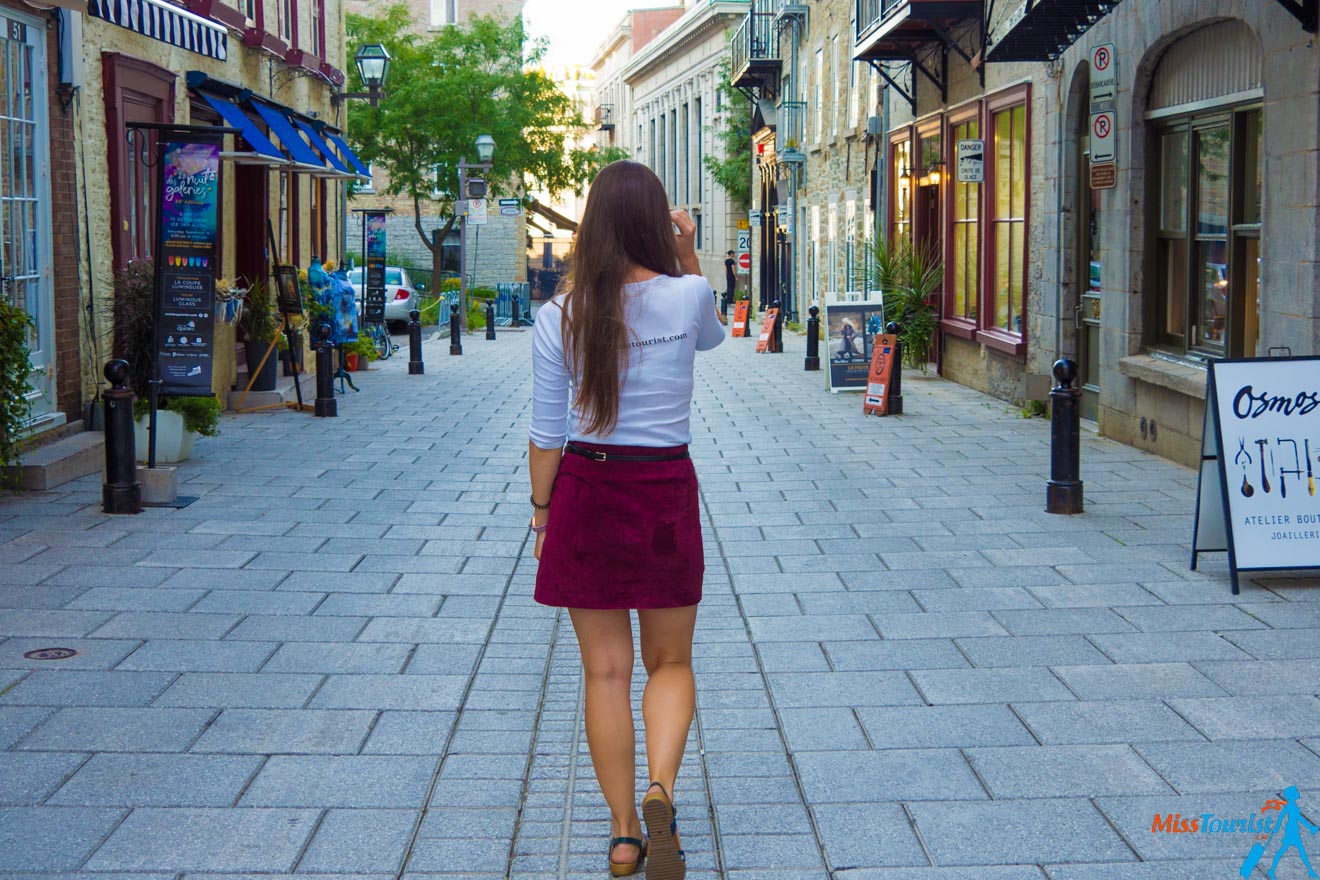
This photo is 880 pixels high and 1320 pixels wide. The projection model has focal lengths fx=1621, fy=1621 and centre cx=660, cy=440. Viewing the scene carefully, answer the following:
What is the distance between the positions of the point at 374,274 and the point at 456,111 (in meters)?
20.4

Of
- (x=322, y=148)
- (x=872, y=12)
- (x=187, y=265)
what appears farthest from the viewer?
(x=872, y=12)

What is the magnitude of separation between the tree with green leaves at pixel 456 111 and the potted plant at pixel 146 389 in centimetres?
3016

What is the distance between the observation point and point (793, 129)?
110 feet

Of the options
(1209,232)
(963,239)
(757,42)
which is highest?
(757,42)

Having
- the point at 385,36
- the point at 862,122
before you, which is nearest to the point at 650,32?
the point at 385,36

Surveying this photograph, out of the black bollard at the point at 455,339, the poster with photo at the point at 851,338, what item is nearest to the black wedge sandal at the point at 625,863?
the poster with photo at the point at 851,338

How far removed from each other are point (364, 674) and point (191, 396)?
5776 mm

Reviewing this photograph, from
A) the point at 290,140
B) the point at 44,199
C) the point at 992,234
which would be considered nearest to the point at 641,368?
the point at 44,199

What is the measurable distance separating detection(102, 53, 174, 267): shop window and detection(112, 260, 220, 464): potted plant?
20.1 inches

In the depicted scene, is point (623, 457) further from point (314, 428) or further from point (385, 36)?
point (385, 36)

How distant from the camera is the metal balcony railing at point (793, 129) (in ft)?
107

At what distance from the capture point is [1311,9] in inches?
355

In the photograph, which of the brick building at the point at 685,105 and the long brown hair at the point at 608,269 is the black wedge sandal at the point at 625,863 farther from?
the brick building at the point at 685,105

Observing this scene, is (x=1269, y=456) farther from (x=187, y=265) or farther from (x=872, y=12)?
(x=872, y=12)
